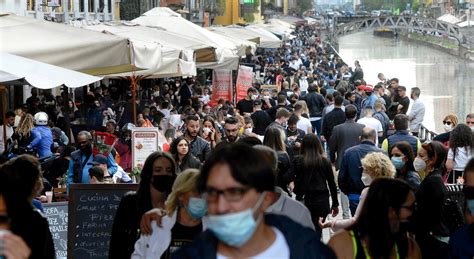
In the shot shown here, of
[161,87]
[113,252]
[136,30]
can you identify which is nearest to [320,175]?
[113,252]

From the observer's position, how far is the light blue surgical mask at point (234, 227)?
156 inches

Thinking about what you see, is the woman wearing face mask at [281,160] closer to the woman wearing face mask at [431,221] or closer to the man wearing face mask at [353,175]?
the man wearing face mask at [353,175]

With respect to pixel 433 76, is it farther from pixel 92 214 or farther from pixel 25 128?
pixel 92 214

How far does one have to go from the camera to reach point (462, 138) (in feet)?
38.4

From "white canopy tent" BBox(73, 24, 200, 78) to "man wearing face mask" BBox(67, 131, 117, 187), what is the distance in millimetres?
1236

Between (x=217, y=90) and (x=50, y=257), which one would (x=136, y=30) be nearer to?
(x=217, y=90)

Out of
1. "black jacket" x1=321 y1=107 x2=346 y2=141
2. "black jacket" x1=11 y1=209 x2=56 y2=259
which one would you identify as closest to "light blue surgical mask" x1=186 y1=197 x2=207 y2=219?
"black jacket" x1=11 y1=209 x2=56 y2=259

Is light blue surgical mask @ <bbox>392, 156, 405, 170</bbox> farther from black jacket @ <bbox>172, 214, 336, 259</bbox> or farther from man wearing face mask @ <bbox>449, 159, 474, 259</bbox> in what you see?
black jacket @ <bbox>172, 214, 336, 259</bbox>

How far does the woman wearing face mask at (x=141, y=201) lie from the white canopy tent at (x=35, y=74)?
6.87ft

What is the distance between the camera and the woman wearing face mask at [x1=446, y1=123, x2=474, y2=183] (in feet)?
38.4

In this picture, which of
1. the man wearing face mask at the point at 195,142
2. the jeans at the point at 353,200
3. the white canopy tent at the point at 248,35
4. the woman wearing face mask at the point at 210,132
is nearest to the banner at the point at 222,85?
the woman wearing face mask at the point at 210,132

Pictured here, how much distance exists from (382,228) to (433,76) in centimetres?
7591

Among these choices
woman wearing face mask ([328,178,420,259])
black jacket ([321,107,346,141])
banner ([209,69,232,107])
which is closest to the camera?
woman wearing face mask ([328,178,420,259])

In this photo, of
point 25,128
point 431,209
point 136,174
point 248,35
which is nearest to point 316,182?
point 136,174
